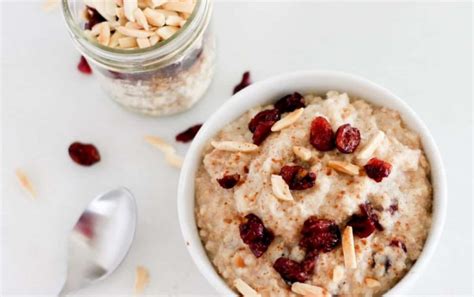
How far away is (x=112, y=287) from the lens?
2262mm

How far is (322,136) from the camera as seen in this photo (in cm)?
191

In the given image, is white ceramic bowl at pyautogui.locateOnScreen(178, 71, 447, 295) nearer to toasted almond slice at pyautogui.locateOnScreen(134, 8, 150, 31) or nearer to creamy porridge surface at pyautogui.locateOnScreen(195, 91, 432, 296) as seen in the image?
creamy porridge surface at pyautogui.locateOnScreen(195, 91, 432, 296)

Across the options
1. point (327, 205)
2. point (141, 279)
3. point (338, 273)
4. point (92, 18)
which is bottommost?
point (141, 279)

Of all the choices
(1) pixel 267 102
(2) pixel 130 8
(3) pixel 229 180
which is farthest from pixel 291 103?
(2) pixel 130 8

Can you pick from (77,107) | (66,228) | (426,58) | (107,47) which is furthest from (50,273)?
(426,58)

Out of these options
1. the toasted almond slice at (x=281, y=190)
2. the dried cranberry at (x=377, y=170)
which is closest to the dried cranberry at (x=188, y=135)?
the toasted almond slice at (x=281, y=190)

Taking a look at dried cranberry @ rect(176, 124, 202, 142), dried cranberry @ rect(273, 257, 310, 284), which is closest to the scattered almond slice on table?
dried cranberry @ rect(176, 124, 202, 142)

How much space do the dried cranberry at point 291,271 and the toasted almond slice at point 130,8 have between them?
778mm

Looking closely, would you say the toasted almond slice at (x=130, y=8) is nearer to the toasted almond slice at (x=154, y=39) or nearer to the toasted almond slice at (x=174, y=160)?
the toasted almond slice at (x=154, y=39)

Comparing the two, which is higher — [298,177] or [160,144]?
[298,177]

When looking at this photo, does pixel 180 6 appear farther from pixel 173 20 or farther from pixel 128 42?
pixel 128 42

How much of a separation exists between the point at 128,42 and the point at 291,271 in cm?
76

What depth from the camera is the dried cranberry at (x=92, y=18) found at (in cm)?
216

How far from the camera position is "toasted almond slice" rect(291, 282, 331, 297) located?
72.1 inches
